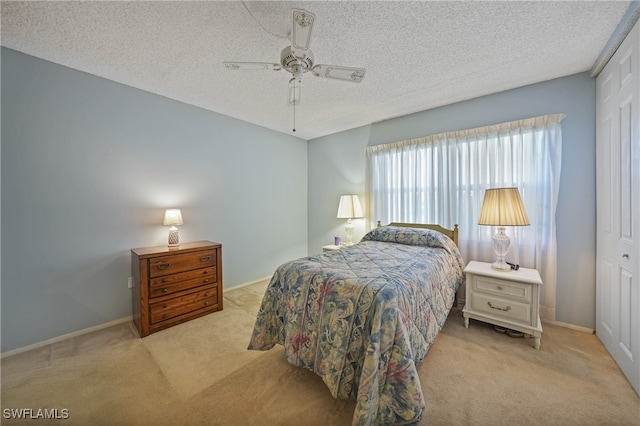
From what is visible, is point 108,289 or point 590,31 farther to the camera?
point 108,289

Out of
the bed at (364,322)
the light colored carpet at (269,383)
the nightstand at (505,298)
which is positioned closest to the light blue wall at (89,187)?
the light colored carpet at (269,383)

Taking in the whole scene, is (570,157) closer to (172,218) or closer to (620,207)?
(620,207)

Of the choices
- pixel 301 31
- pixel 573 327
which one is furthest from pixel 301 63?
pixel 573 327

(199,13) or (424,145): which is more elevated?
(199,13)

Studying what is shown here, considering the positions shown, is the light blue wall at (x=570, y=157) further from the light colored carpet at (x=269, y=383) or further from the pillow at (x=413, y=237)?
the pillow at (x=413, y=237)

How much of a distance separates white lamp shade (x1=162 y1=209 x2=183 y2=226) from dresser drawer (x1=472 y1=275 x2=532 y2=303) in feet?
10.7

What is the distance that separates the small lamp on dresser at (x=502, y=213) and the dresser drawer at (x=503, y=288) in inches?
7.4

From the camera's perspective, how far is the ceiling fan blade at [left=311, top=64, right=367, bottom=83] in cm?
168

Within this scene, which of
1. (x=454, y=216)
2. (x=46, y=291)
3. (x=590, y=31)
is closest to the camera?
(x=590, y=31)

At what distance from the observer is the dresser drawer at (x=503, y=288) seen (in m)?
2.12

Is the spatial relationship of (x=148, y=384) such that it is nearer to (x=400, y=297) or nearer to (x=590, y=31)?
(x=400, y=297)

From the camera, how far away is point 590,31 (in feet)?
5.88

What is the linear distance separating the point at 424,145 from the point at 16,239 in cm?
440

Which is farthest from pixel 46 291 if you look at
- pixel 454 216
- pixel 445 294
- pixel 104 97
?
pixel 454 216
